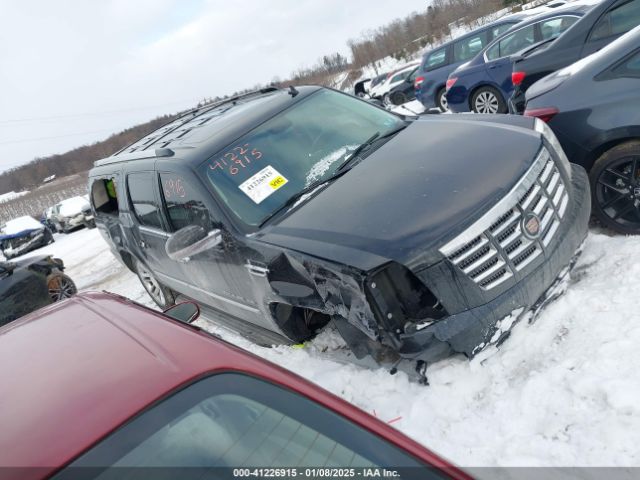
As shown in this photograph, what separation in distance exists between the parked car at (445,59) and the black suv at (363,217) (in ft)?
23.9

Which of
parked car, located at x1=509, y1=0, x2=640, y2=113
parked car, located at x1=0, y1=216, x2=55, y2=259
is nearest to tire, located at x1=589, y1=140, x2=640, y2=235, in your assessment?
parked car, located at x1=509, y1=0, x2=640, y2=113

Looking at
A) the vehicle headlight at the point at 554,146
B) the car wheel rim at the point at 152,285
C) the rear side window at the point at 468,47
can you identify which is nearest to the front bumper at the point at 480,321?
the vehicle headlight at the point at 554,146

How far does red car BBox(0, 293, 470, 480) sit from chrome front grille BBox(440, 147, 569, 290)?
127 centimetres

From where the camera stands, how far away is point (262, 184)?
3346 mm

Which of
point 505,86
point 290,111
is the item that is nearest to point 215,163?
point 290,111

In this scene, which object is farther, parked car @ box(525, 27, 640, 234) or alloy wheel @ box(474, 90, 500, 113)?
alloy wheel @ box(474, 90, 500, 113)

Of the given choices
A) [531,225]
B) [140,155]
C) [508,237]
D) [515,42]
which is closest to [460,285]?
[508,237]

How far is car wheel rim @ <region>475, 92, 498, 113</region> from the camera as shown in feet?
28.2

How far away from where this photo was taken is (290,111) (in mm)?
4020

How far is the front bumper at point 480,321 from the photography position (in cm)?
246

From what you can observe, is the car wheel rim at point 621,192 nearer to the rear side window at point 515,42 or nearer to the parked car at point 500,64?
the parked car at point 500,64

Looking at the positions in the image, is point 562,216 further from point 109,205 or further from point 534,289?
point 109,205

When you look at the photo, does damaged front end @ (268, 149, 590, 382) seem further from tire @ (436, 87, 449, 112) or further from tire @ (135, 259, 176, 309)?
→ tire @ (436, 87, 449, 112)

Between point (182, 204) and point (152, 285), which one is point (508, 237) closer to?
point (182, 204)
